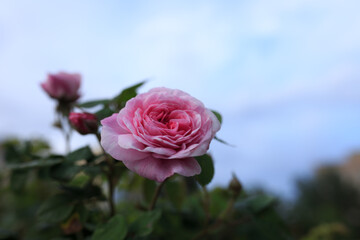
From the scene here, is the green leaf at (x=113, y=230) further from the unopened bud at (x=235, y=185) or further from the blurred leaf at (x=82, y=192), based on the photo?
the unopened bud at (x=235, y=185)

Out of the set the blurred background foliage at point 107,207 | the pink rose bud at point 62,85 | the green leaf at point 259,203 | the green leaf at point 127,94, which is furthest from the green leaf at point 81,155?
the green leaf at point 259,203

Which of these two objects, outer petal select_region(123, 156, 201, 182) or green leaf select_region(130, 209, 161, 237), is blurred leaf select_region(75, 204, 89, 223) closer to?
green leaf select_region(130, 209, 161, 237)

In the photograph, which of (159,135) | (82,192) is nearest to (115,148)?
(159,135)

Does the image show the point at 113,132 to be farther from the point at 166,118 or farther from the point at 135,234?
the point at 135,234

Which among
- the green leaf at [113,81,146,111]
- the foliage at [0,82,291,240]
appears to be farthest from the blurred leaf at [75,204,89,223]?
the green leaf at [113,81,146,111]

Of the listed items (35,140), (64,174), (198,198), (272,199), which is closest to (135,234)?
(64,174)

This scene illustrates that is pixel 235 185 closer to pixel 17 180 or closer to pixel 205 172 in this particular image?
pixel 205 172

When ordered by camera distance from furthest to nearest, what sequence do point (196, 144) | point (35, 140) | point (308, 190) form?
point (308, 190) → point (35, 140) → point (196, 144)
